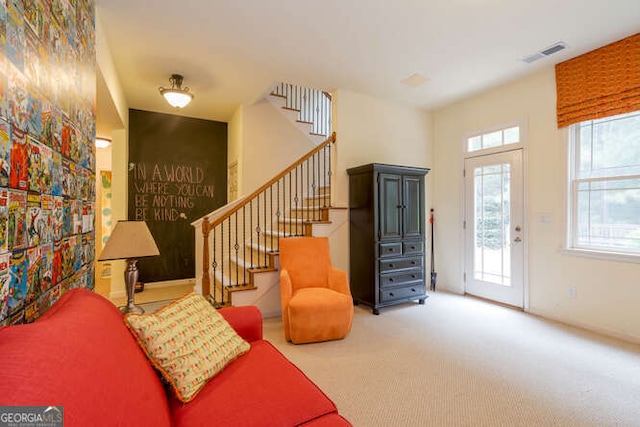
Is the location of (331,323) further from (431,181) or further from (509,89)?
(509,89)

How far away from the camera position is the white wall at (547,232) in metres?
2.94

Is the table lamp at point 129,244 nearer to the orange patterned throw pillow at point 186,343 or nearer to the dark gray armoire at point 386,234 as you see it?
the orange patterned throw pillow at point 186,343

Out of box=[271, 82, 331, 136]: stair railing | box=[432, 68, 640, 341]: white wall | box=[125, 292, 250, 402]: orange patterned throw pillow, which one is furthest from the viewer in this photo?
box=[271, 82, 331, 136]: stair railing

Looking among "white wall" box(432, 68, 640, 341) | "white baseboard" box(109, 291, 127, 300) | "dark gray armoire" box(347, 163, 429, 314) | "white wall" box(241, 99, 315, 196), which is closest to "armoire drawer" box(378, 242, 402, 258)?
"dark gray armoire" box(347, 163, 429, 314)

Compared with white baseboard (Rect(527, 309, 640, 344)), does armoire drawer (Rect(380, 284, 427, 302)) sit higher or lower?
higher

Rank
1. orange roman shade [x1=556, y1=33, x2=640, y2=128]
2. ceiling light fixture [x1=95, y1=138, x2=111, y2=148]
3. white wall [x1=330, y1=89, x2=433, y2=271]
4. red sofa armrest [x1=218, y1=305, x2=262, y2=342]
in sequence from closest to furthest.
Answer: red sofa armrest [x1=218, y1=305, x2=262, y2=342] → orange roman shade [x1=556, y1=33, x2=640, y2=128] → white wall [x1=330, y1=89, x2=433, y2=271] → ceiling light fixture [x1=95, y1=138, x2=111, y2=148]

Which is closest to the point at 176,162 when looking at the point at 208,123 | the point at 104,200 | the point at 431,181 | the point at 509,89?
the point at 208,123

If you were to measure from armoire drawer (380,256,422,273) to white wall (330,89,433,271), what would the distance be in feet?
1.95

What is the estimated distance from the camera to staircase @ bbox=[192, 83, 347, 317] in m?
3.35

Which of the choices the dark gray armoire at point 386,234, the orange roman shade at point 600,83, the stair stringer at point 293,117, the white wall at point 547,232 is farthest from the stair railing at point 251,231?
the orange roman shade at point 600,83

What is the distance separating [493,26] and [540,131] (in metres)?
1.55

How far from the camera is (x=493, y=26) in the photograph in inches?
105

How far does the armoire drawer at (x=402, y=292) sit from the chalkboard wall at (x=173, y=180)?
340cm

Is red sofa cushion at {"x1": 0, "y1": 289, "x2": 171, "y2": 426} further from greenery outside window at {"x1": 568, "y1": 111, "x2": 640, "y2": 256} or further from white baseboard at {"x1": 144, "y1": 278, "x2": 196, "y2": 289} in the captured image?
white baseboard at {"x1": 144, "y1": 278, "x2": 196, "y2": 289}
